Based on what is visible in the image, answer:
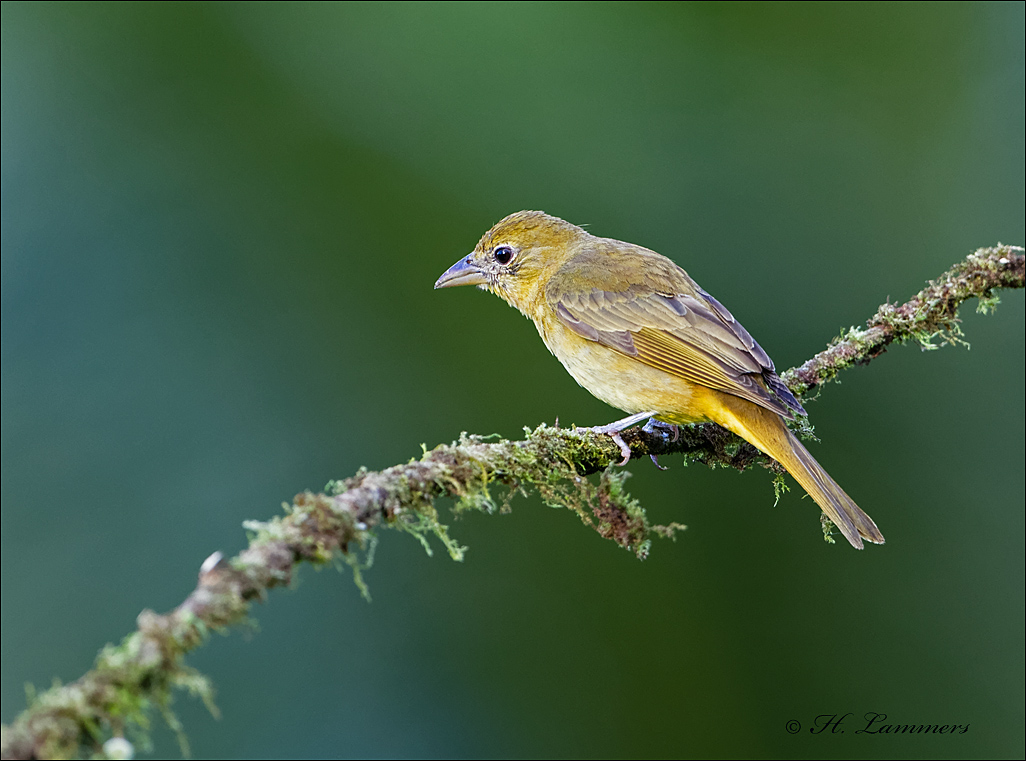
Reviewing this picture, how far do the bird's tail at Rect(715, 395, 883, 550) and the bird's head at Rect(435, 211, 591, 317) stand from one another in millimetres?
1434

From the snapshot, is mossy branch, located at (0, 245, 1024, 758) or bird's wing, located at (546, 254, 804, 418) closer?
mossy branch, located at (0, 245, 1024, 758)

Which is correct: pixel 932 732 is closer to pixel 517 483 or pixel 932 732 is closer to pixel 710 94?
pixel 517 483

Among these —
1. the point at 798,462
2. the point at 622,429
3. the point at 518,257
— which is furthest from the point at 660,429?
the point at 518,257

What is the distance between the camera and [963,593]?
4.91 meters

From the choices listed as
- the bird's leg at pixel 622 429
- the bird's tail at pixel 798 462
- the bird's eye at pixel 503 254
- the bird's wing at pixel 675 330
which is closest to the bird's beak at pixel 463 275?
the bird's eye at pixel 503 254

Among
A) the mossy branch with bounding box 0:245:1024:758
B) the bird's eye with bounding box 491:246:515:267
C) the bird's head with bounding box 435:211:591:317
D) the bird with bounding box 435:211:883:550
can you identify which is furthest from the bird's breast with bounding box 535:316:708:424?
the bird's eye with bounding box 491:246:515:267

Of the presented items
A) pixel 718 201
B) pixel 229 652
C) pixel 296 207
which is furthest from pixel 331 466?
pixel 718 201

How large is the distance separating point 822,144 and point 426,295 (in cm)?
271

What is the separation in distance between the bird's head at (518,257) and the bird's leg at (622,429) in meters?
1.04

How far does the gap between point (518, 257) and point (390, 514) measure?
2.66 meters

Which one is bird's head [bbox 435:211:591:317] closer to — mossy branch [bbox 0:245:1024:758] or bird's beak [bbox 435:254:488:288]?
bird's beak [bbox 435:254:488:288]

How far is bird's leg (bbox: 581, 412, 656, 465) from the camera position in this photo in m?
3.37

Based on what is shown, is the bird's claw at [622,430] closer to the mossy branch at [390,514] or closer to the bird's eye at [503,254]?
the mossy branch at [390,514]

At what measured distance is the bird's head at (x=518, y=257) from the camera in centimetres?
459
